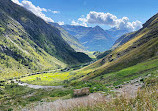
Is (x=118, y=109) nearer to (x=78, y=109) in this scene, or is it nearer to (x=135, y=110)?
(x=135, y=110)

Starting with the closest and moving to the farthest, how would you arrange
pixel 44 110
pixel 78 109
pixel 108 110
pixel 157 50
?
pixel 108 110, pixel 78 109, pixel 44 110, pixel 157 50

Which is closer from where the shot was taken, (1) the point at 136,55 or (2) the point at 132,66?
(2) the point at 132,66

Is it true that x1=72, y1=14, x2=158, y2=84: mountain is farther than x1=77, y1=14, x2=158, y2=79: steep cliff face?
No

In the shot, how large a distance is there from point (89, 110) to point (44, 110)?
4593 millimetres

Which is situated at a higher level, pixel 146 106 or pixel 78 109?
pixel 146 106

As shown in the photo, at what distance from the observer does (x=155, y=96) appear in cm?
650

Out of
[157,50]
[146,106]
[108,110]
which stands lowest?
[108,110]

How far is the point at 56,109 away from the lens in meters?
8.62

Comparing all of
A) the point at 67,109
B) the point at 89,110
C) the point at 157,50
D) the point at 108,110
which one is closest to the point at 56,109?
the point at 67,109

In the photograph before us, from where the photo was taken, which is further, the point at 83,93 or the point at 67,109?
the point at 83,93

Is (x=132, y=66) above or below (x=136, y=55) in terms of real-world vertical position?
below

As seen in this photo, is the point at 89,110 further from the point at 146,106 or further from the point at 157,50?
the point at 157,50

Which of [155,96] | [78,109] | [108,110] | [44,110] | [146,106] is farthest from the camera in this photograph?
[44,110]

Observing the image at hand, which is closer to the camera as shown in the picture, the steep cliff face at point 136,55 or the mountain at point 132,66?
the mountain at point 132,66
